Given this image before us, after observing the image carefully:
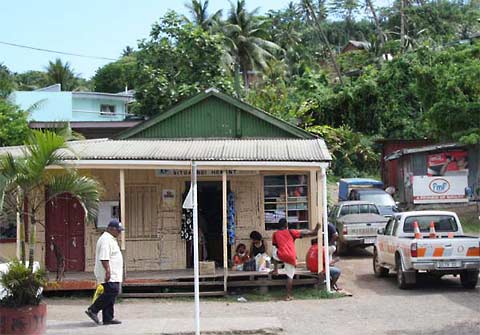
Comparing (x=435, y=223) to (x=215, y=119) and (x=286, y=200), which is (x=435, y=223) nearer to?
(x=286, y=200)

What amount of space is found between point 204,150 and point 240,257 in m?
2.51

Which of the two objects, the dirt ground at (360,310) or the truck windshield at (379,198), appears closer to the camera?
the dirt ground at (360,310)

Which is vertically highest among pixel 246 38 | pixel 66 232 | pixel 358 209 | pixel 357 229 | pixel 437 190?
pixel 246 38

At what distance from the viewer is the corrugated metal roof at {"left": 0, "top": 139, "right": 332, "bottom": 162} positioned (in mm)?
14727

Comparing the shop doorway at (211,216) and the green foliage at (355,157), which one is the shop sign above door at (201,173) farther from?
the green foliage at (355,157)

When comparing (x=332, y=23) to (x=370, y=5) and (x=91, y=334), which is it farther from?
(x=91, y=334)

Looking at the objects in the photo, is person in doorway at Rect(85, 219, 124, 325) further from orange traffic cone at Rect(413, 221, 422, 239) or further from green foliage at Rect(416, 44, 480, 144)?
green foliage at Rect(416, 44, 480, 144)

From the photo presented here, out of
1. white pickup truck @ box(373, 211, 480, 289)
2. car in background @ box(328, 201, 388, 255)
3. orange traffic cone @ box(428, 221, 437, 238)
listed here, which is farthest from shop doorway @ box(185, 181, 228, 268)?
car in background @ box(328, 201, 388, 255)

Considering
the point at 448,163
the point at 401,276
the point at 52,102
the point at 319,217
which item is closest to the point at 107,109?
the point at 52,102

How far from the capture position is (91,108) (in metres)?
50.5

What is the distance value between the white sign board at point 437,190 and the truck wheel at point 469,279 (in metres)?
14.9

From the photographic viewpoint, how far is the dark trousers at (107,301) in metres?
11.0

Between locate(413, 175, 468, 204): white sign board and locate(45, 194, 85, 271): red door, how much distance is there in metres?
17.0

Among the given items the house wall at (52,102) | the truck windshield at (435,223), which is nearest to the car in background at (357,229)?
the truck windshield at (435,223)
